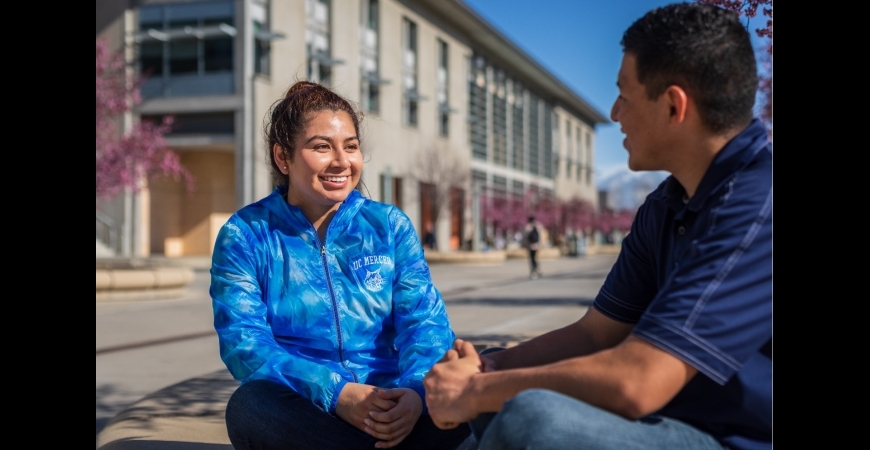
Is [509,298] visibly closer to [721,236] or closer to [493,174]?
[721,236]

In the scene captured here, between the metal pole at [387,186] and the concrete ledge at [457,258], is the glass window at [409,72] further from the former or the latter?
the concrete ledge at [457,258]

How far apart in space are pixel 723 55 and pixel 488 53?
47.3m

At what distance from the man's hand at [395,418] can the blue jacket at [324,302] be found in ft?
0.23

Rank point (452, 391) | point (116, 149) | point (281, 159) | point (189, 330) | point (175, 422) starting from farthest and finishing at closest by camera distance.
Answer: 1. point (116, 149)
2. point (189, 330)
3. point (175, 422)
4. point (281, 159)
5. point (452, 391)

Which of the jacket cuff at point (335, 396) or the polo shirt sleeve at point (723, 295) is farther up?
the polo shirt sleeve at point (723, 295)

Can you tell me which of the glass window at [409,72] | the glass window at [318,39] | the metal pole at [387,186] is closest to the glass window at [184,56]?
the glass window at [318,39]

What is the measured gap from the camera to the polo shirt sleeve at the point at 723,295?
161cm

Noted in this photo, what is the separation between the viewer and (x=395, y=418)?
2439mm

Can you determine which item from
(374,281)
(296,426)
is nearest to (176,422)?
(296,426)

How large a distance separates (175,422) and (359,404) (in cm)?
167

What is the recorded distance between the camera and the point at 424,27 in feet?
134

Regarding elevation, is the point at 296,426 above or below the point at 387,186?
below

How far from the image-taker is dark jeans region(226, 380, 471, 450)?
257 centimetres

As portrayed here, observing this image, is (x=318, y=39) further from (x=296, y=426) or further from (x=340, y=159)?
(x=296, y=426)
